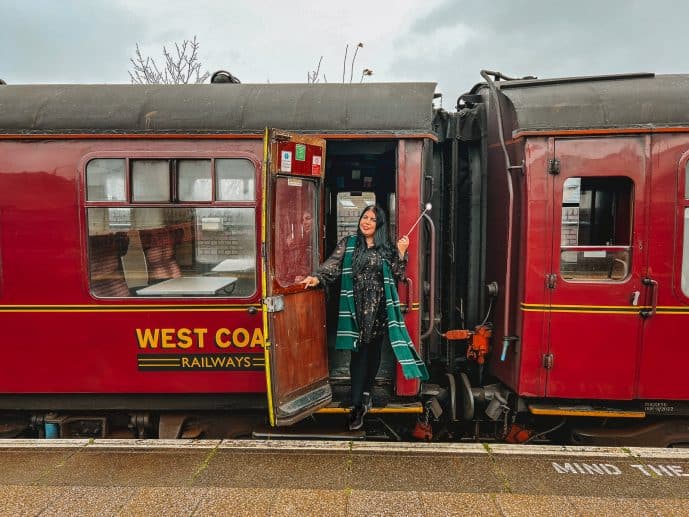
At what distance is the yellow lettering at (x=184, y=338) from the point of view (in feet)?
13.8

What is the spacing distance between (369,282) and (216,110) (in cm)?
185

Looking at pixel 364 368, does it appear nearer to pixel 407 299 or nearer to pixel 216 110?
pixel 407 299

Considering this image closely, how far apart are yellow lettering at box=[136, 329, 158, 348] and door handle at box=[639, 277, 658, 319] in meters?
3.81

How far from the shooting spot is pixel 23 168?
4.15 m

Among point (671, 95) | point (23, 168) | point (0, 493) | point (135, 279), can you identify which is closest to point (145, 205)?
point (135, 279)

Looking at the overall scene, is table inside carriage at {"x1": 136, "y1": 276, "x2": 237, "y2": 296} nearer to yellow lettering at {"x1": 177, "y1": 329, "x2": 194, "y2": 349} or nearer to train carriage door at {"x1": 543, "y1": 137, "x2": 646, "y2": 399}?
yellow lettering at {"x1": 177, "y1": 329, "x2": 194, "y2": 349}

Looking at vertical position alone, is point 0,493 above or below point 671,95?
below

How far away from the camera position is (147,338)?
420 centimetres

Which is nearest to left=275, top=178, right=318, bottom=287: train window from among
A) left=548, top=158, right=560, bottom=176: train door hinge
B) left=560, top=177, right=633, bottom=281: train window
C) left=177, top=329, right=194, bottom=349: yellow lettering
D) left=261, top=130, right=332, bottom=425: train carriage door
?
left=261, top=130, right=332, bottom=425: train carriage door

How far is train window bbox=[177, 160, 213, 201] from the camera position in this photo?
4082 mm

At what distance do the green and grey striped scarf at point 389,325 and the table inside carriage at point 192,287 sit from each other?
0.91 m

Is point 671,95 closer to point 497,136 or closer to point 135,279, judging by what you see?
point 497,136

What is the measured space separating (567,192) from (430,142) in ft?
3.73

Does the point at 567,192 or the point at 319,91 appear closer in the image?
the point at 567,192
